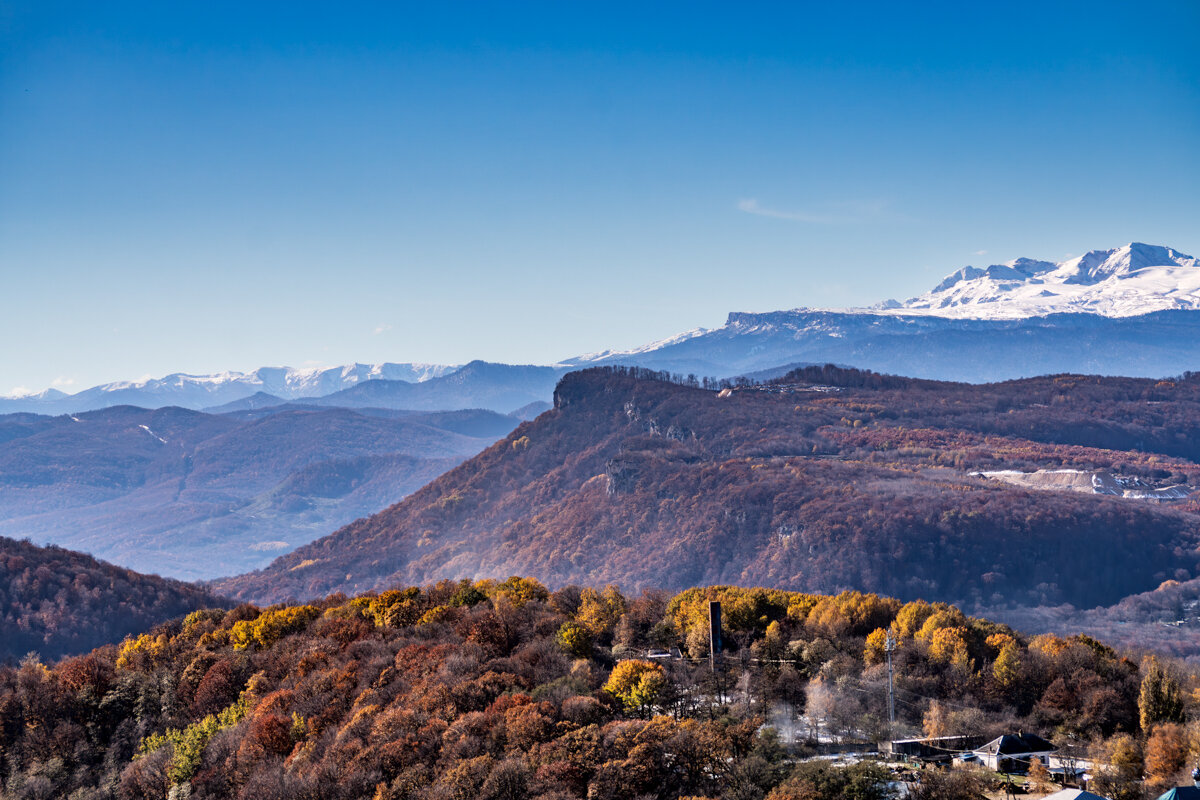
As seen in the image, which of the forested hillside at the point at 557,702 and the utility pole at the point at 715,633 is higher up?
the utility pole at the point at 715,633

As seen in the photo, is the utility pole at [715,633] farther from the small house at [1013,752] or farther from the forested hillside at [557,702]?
the small house at [1013,752]

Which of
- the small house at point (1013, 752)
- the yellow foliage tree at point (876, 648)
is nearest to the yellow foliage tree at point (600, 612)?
the yellow foliage tree at point (876, 648)

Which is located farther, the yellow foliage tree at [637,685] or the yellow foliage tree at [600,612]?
the yellow foliage tree at [600,612]

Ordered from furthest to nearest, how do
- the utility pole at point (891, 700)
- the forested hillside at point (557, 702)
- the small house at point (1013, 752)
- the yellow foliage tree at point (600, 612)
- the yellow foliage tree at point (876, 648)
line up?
the yellow foliage tree at point (600, 612) → the yellow foliage tree at point (876, 648) → the utility pole at point (891, 700) → the small house at point (1013, 752) → the forested hillside at point (557, 702)

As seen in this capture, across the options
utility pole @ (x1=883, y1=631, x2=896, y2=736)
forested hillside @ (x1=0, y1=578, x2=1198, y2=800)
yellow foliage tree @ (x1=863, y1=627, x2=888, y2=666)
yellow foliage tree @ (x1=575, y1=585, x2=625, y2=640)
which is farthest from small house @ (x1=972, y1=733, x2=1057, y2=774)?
yellow foliage tree @ (x1=575, y1=585, x2=625, y2=640)

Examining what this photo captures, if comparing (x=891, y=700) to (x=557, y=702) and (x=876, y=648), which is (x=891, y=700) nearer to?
(x=876, y=648)

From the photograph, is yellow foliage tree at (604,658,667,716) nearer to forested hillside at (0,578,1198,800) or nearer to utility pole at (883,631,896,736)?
forested hillside at (0,578,1198,800)

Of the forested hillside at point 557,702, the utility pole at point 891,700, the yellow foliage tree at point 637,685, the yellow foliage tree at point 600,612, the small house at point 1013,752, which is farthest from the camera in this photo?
the yellow foliage tree at point 600,612

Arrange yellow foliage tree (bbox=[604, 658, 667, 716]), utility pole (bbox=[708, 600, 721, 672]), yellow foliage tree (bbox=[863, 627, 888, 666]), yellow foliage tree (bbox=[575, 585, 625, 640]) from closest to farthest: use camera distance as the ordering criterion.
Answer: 1. yellow foliage tree (bbox=[604, 658, 667, 716])
2. utility pole (bbox=[708, 600, 721, 672])
3. yellow foliage tree (bbox=[863, 627, 888, 666])
4. yellow foliage tree (bbox=[575, 585, 625, 640])
